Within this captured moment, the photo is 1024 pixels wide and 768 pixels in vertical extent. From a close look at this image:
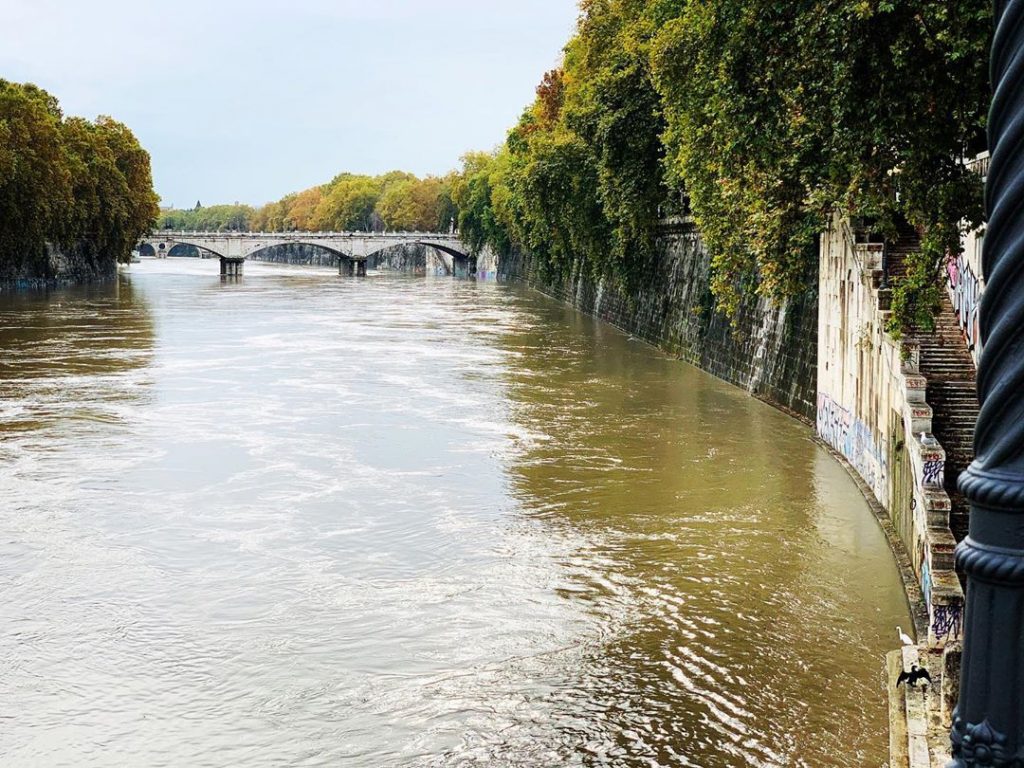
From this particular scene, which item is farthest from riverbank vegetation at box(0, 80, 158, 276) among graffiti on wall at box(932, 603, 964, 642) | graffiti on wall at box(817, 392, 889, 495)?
graffiti on wall at box(932, 603, 964, 642)

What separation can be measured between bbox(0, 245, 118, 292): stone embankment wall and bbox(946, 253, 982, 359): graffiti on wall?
51.2m

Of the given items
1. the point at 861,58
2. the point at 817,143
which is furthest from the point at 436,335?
the point at 861,58

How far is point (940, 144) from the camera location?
36.3ft

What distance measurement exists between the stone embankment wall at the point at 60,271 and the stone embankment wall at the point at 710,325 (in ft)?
103

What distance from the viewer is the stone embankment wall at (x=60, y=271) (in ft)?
190

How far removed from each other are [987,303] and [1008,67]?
328mm

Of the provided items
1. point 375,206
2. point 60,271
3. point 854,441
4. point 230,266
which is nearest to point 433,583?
point 854,441

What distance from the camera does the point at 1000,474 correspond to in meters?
1.69

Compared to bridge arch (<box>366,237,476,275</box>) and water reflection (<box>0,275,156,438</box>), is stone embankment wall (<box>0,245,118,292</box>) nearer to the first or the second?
water reflection (<box>0,275,156,438</box>)

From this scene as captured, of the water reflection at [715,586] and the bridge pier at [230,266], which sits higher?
the bridge pier at [230,266]

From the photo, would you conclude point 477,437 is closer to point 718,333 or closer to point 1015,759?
point 718,333

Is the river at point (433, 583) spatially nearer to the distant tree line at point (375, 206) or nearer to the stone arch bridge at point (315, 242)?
the stone arch bridge at point (315, 242)

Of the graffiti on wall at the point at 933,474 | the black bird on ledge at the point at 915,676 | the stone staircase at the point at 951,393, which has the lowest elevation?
the black bird on ledge at the point at 915,676

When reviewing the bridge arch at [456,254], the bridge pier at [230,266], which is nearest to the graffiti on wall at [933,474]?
the bridge arch at [456,254]
